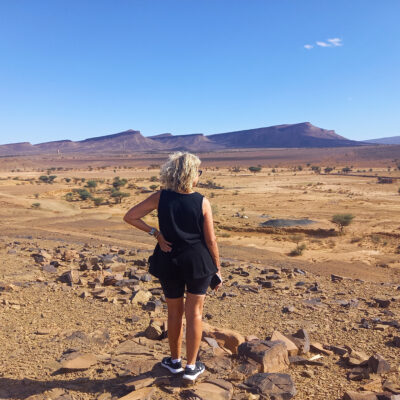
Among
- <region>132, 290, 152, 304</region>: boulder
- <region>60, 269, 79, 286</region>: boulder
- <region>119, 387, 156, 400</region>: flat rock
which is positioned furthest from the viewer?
<region>60, 269, 79, 286</region>: boulder

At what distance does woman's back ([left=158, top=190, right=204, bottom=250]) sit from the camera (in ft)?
10.4

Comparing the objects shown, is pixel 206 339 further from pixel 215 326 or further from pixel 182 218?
pixel 182 218

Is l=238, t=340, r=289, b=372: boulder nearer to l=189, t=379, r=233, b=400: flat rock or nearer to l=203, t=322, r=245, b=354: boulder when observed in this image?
l=203, t=322, r=245, b=354: boulder

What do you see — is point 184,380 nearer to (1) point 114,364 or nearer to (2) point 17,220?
(1) point 114,364

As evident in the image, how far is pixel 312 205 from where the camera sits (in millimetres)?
24719

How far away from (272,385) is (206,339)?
102cm

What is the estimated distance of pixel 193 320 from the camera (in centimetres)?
329

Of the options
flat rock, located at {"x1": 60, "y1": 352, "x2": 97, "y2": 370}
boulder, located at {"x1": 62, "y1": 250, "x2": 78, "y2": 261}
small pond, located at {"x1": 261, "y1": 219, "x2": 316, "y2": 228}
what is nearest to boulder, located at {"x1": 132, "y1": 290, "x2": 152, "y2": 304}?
flat rock, located at {"x1": 60, "y1": 352, "x2": 97, "y2": 370}

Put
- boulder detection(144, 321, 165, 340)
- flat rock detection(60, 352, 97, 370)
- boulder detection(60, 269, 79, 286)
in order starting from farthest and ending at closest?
boulder detection(60, 269, 79, 286) → boulder detection(144, 321, 165, 340) → flat rock detection(60, 352, 97, 370)

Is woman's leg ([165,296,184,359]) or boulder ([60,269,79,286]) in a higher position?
woman's leg ([165,296,184,359])

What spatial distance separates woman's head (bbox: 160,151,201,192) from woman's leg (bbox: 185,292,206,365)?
92 centimetres

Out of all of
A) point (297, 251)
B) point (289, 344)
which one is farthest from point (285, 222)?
point (289, 344)

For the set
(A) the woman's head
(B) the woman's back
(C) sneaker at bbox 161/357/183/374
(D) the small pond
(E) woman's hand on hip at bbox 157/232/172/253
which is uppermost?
(A) the woman's head

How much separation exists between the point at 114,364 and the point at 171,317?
87 cm
